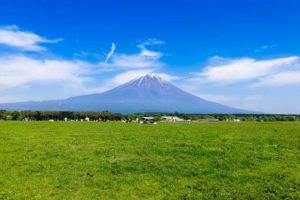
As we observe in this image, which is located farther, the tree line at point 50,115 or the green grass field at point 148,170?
the tree line at point 50,115

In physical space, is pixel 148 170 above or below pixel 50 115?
below

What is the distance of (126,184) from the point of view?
15.6 meters

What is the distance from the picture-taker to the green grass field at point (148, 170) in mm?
14633

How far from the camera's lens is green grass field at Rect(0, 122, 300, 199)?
48.0ft

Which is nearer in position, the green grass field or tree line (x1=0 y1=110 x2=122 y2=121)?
the green grass field

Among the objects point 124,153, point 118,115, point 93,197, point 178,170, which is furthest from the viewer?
point 118,115

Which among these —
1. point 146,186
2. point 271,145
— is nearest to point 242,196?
point 146,186

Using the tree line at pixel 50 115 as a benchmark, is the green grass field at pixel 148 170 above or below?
below

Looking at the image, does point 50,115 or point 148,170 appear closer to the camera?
point 148,170

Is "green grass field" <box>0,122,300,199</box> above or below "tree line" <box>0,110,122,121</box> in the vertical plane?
below

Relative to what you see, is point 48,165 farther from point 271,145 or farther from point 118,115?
point 118,115

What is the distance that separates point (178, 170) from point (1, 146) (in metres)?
11.4

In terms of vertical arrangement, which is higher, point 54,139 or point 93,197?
point 54,139

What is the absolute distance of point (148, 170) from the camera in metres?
17.5
